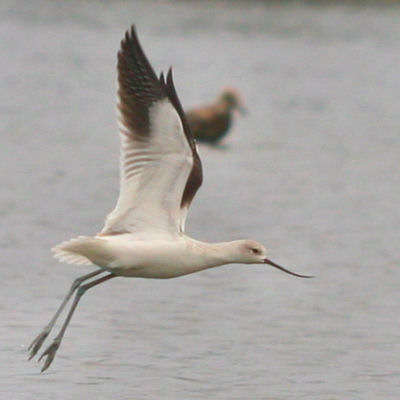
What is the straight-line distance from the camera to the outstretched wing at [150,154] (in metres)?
7.94

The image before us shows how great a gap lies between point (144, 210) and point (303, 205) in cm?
634

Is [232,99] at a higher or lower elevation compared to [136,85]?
lower

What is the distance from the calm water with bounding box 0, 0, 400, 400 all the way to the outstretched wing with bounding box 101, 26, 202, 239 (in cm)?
86

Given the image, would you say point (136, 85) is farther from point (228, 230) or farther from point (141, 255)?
point (228, 230)

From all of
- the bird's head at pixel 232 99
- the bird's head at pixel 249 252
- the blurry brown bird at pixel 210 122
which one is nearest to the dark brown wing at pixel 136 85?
the bird's head at pixel 249 252

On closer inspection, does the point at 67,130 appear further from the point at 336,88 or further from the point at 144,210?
the point at 144,210

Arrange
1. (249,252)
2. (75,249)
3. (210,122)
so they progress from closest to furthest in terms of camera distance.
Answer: (75,249), (249,252), (210,122)

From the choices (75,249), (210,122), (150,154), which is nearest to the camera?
(75,249)

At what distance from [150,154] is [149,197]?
0.77 feet

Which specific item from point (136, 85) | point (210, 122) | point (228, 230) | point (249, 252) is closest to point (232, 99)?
point (210, 122)

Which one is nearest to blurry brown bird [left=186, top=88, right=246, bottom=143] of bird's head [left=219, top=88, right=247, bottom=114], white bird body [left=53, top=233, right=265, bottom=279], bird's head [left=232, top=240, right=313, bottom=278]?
bird's head [left=219, top=88, right=247, bottom=114]

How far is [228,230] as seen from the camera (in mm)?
12844

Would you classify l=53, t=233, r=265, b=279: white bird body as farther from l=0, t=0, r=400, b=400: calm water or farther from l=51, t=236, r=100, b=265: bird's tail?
l=0, t=0, r=400, b=400: calm water

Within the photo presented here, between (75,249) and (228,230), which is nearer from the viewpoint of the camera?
(75,249)
